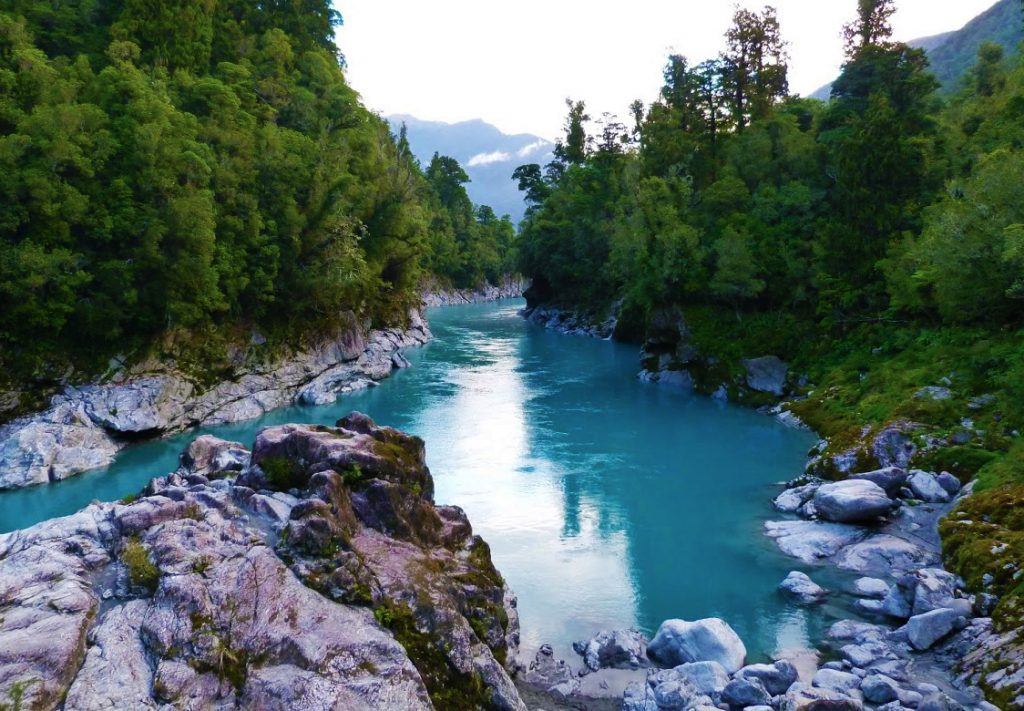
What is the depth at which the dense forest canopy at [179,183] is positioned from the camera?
24.2 m

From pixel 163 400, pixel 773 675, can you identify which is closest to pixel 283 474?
pixel 773 675

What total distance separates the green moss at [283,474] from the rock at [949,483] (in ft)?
53.9

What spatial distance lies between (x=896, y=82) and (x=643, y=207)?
49.7ft

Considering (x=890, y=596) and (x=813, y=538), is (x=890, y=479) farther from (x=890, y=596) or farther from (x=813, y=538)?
(x=890, y=596)

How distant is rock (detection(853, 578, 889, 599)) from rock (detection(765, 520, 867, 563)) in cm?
162

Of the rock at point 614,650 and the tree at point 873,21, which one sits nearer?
the rock at point 614,650

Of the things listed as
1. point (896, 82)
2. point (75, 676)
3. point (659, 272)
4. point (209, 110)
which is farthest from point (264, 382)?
point (896, 82)

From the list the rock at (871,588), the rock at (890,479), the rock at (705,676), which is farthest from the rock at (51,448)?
the rock at (890,479)

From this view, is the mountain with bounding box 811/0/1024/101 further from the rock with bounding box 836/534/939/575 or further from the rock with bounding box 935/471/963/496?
the rock with bounding box 836/534/939/575

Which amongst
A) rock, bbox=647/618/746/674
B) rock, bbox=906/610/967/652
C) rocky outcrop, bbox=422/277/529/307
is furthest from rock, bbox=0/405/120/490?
rocky outcrop, bbox=422/277/529/307

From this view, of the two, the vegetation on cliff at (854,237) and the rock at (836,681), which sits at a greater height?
the vegetation on cliff at (854,237)

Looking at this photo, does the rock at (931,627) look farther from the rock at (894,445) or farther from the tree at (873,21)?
the tree at (873,21)

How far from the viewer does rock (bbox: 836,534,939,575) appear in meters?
15.0

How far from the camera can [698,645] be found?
1188 cm
